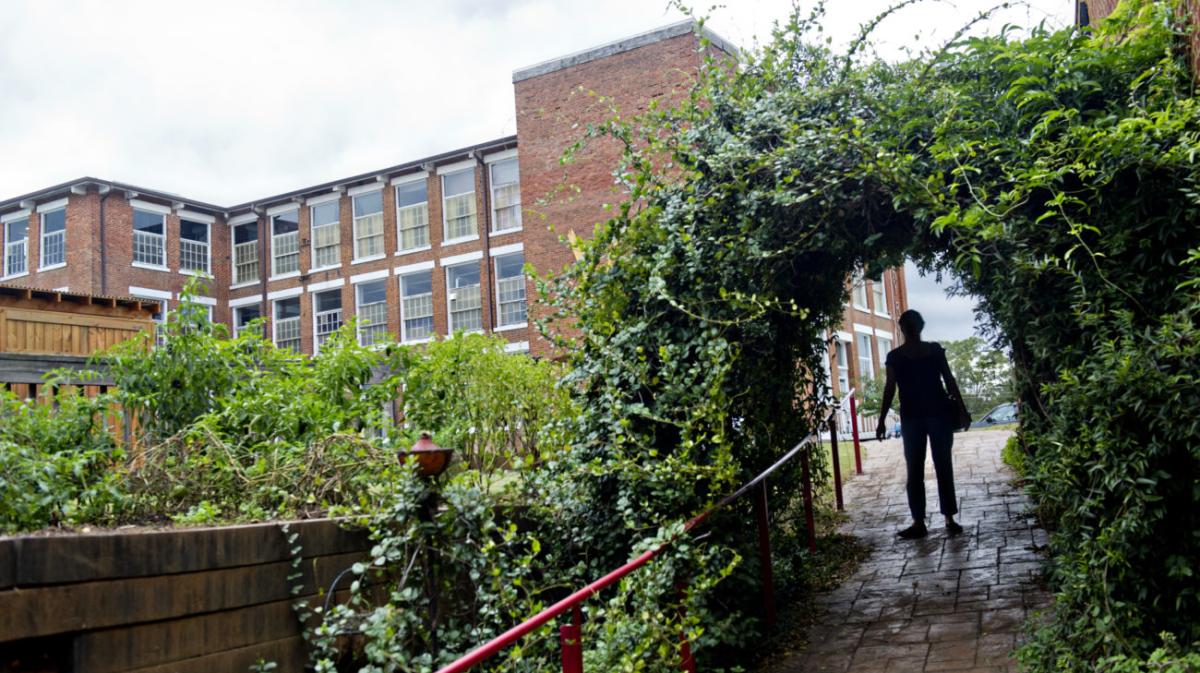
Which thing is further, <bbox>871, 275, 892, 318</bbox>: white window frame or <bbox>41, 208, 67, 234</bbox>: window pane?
<bbox>871, 275, 892, 318</bbox>: white window frame

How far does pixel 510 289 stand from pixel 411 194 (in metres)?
4.46

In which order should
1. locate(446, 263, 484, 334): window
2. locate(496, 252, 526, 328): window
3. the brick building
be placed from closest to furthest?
the brick building
locate(496, 252, 526, 328): window
locate(446, 263, 484, 334): window

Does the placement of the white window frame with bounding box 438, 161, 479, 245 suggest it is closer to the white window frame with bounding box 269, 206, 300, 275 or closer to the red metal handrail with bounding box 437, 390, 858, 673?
the white window frame with bounding box 269, 206, 300, 275

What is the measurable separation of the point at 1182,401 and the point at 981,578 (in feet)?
9.11

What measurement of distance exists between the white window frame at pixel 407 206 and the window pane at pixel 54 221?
9318 millimetres

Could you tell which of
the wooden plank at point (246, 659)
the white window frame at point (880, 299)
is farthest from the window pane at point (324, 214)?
the wooden plank at point (246, 659)

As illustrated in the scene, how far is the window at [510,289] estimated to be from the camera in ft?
86.6

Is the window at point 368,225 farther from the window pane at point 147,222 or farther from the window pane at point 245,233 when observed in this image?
the window pane at point 147,222

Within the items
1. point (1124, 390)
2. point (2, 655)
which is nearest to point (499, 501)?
point (2, 655)

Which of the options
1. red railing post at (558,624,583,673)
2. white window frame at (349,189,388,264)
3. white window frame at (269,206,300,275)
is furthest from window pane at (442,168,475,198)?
red railing post at (558,624,583,673)

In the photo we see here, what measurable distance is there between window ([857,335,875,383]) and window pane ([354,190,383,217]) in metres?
14.5

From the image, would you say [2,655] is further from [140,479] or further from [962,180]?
[962,180]

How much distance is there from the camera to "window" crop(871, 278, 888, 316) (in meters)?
31.4

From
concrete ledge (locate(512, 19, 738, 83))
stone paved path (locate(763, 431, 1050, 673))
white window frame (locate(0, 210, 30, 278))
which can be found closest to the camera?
stone paved path (locate(763, 431, 1050, 673))
